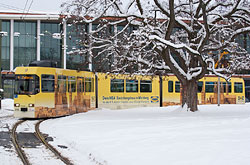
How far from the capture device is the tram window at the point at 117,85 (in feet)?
90.9

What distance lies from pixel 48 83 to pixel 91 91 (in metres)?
5.65

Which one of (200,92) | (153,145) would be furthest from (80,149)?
(200,92)

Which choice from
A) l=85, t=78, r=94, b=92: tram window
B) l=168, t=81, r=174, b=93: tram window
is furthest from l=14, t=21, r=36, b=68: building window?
l=85, t=78, r=94, b=92: tram window

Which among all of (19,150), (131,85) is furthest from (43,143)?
(131,85)

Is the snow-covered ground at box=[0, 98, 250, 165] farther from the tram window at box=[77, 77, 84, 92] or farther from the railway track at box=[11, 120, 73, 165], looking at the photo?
the tram window at box=[77, 77, 84, 92]

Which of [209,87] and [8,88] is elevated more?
[8,88]

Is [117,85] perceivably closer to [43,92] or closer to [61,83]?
[61,83]

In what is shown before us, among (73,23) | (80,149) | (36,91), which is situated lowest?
(80,149)

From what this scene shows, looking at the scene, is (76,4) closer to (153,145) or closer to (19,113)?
(19,113)

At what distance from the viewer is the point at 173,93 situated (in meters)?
31.4

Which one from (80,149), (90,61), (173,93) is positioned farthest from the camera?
(173,93)

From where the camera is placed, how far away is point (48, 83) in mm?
19750

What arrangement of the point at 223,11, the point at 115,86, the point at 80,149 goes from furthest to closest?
the point at 115,86 < the point at 223,11 < the point at 80,149

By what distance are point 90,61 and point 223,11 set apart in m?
8.17
